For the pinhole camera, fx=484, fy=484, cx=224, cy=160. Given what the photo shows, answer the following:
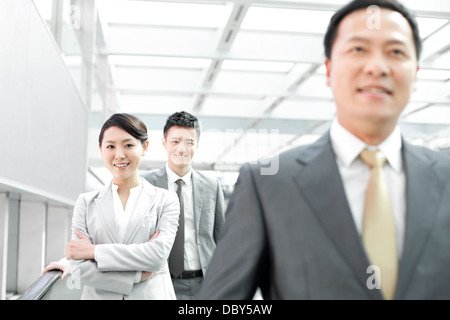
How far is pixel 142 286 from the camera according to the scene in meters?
1.40

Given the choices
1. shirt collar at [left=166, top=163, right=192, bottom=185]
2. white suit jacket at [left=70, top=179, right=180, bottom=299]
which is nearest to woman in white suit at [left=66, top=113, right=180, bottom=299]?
white suit jacket at [left=70, top=179, right=180, bottom=299]

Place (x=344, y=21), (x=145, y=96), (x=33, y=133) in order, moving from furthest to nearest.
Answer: (x=145, y=96) < (x=33, y=133) < (x=344, y=21)

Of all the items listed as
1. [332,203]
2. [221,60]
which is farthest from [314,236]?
[221,60]

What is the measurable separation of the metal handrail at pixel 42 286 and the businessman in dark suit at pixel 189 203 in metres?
0.60

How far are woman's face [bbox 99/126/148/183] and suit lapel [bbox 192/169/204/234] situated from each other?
0.67 meters

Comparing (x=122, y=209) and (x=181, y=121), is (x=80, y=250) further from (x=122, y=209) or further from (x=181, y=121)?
(x=181, y=121)

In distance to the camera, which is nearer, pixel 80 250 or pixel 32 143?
pixel 80 250

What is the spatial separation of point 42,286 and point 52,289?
3 centimetres

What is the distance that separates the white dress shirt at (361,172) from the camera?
0.74 metres

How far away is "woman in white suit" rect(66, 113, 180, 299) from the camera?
1.32 meters

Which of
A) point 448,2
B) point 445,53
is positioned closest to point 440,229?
point 448,2

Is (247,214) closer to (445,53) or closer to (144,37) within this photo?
(144,37)

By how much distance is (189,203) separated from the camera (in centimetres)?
211

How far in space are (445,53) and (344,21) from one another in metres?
6.14
